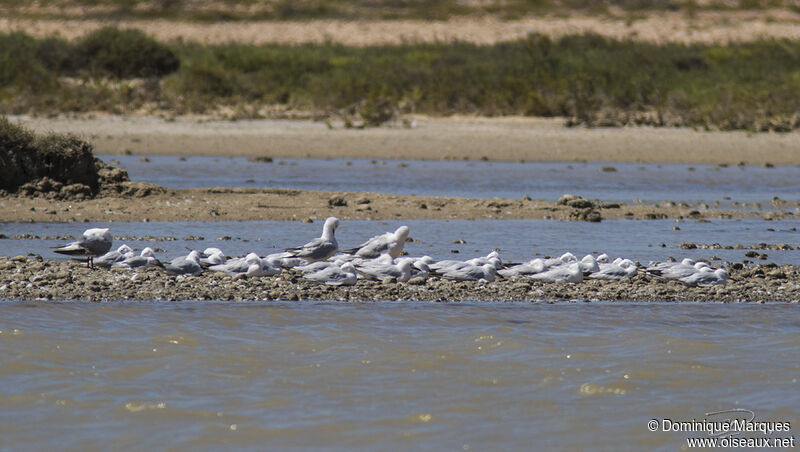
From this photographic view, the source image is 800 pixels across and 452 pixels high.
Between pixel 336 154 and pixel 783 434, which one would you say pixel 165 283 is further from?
pixel 336 154

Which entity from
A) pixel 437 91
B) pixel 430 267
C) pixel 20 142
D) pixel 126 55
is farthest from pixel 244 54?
pixel 430 267

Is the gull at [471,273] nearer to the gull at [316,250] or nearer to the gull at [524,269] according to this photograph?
the gull at [524,269]

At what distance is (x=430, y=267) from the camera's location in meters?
9.18

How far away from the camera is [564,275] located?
9078 mm

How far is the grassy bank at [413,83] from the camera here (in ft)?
84.3

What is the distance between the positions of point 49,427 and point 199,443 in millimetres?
853

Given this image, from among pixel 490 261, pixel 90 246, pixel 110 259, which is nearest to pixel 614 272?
pixel 490 261

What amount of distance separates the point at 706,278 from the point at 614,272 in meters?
0.77

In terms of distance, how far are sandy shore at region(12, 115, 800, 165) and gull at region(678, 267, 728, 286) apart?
1272 centimetres

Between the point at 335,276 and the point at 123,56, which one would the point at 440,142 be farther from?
the point at 123,56

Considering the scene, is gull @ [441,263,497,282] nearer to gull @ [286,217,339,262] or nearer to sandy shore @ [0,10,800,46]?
gull @ [286,217,339,262]

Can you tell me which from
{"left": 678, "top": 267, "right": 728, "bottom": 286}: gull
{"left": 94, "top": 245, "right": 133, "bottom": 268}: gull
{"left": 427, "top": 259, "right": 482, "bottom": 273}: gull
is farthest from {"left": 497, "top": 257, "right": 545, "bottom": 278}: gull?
{"left": 94, "top": 245, "right": 133, "bottom": 268}: gull

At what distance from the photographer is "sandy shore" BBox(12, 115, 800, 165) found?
21.9 metres

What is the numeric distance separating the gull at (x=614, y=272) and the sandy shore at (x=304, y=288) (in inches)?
2.6
